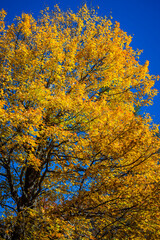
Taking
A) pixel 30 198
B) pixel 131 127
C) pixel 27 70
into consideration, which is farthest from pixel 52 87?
pixel 30 198

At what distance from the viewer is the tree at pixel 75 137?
512 cm

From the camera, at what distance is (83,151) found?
18.4 ft

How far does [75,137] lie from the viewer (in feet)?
18.9

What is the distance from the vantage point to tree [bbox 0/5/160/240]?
16.8 feet

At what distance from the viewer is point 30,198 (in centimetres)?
666

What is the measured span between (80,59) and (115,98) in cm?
222

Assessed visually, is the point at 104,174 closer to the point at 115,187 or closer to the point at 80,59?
the point at 115,187

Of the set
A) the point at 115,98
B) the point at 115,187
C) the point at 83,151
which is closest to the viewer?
the point at 115,187

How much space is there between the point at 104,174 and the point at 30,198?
311cm

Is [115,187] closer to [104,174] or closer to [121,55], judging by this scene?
[104,174]

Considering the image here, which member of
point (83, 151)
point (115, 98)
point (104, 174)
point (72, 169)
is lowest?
point (104, 174)

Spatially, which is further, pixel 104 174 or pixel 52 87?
pixel 52 87

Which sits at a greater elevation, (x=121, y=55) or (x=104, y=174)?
(x=121, y=55)

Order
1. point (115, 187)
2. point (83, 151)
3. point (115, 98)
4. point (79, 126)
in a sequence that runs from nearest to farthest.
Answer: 1. point (115, 187)
2. point (83, 151)
3. point (79, 126)
4. point (115, 98)
